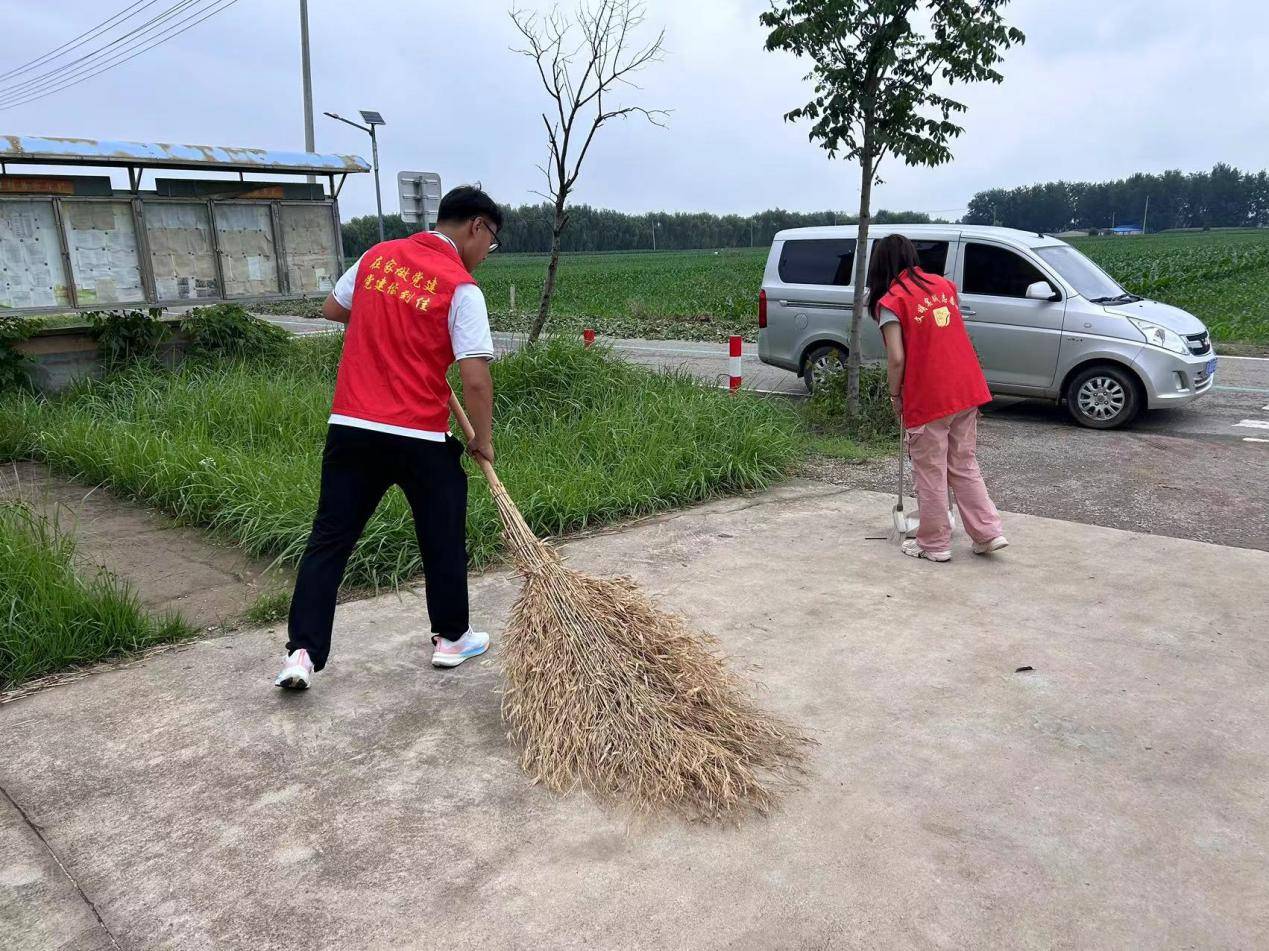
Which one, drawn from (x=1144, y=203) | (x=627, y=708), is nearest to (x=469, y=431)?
(x=627, y=708)

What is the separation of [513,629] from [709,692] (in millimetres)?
783

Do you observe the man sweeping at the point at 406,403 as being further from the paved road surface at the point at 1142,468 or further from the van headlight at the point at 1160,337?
the van headlight at the point at 1160,337

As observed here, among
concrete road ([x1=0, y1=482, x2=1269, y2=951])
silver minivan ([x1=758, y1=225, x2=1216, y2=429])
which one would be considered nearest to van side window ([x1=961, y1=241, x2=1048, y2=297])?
silver minivan ([x1=758, y1=225, x2=1216, y2=429])

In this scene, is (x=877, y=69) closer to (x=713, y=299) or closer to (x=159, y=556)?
(x=159, y=556)

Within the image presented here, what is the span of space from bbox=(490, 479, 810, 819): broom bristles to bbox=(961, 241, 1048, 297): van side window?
6468 millimetres

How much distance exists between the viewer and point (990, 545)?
4.99 meters

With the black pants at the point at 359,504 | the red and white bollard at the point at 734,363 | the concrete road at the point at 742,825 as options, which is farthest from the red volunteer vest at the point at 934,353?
the red and white bollard at the point at 734,363

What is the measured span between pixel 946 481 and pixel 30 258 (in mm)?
8225

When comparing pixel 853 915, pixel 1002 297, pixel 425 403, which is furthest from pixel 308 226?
pixel 853 915

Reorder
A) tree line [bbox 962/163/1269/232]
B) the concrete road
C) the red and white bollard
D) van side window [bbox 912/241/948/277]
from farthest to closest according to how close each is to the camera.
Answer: tree line [bbox 962/163/1269/232] → van side window [bbox 912/241/948/277] → the red and white bollard → the concrete road

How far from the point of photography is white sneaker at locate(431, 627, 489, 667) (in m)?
3.78

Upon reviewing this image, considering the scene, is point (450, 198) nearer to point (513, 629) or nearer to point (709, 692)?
point (513, 629)

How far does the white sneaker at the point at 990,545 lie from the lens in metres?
4.96

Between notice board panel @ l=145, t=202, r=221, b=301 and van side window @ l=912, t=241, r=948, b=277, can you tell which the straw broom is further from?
notice board panel @ l=145, t=202, r=221, b=301
